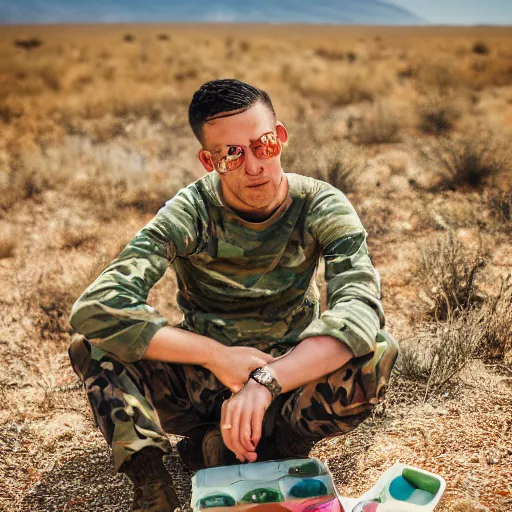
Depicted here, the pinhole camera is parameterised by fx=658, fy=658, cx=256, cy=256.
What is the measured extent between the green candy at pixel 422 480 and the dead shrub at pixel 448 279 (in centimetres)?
179

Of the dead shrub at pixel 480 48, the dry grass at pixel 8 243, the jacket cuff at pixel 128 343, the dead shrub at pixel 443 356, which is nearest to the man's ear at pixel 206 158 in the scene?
the jacket cuff at pixel 128 343

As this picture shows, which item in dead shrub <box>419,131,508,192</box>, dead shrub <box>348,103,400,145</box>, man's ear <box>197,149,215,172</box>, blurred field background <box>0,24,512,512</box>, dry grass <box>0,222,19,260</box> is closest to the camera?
man's ear <box>197,149,215,172</box>

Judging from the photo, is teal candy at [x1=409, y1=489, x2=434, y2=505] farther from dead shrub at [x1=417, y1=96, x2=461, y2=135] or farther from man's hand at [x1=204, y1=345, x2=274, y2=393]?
dead shrub at [x1=417, y1=96, x2=461, y2=135]

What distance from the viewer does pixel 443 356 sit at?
3170 mm

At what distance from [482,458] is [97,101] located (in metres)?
12.3

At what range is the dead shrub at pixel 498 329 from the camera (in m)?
3.43

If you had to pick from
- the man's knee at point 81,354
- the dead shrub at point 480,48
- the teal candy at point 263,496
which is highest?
the dead shrub at point 480,48

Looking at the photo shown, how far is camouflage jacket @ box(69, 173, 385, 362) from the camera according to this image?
2207mm

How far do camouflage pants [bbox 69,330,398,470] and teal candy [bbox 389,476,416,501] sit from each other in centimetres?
23

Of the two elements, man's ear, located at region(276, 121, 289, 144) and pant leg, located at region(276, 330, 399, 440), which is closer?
pant leg, located at region(276, 330, 399, 440)

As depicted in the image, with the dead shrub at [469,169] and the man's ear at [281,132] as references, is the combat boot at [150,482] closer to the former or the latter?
the man's ear at [281,132]

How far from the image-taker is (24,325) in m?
4.32

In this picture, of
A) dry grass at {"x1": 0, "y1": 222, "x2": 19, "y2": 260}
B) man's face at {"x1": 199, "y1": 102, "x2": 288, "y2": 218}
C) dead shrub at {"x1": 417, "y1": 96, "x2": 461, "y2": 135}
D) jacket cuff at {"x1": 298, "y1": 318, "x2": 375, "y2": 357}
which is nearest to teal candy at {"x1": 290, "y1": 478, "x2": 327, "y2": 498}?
jacket cuff at {"x1": 298, "y1": 318, "x2": 375, "y2": 357}

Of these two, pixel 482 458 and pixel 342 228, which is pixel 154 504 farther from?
pixel 482 458
